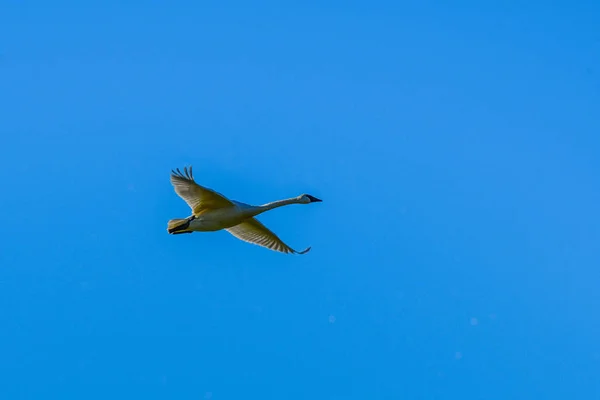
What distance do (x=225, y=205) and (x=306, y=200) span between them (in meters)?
2.80

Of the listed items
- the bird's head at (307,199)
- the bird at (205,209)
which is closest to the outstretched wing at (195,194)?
the bird at (205,209)

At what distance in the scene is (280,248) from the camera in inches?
917

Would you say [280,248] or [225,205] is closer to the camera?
[225,205]

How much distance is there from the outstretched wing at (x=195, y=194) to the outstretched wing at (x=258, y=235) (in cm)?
171

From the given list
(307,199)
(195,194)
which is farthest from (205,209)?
(307,199)

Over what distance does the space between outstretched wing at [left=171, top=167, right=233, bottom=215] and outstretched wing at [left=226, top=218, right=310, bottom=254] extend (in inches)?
67.5

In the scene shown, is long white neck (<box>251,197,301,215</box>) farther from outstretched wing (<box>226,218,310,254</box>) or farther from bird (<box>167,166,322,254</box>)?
outstretched wing (<box>226,218,310,254</box>)

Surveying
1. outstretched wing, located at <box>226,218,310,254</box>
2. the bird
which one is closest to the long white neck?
the bird

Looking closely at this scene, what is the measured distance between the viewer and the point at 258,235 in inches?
919

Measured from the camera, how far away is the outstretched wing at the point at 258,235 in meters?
23.0

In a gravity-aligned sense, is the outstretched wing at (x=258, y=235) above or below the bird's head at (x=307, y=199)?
below

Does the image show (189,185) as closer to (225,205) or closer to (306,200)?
(225,205)

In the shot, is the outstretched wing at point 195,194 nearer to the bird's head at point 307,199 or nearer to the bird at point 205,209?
the bird at point 205,209

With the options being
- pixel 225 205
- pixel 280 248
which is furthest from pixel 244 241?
pixel 225 205
